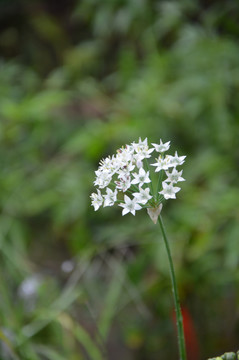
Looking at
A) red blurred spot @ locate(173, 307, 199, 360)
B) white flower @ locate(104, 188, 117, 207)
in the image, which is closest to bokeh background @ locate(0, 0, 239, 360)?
red blurred spot @ locate(173, 307, 199, 360)

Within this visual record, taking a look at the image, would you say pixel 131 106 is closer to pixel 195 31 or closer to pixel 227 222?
pixel 195 31

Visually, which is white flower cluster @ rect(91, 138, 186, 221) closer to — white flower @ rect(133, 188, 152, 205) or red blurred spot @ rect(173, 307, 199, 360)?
white flower @ rect(133, 188, 152, 205)

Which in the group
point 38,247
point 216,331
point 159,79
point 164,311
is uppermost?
point 159,79

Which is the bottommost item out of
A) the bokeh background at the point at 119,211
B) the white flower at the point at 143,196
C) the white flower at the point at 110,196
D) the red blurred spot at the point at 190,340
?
the red blurred spot at the point at 190,340

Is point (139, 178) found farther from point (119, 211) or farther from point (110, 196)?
point (119, 211)

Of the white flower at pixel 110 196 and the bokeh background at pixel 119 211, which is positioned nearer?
the white flower at pixel 110 196

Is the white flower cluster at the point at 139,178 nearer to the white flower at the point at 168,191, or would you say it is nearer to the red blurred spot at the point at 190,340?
the white flower at the point at 168,191

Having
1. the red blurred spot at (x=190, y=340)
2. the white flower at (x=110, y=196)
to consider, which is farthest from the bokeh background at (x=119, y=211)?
the white flower at (x=110, y=196)

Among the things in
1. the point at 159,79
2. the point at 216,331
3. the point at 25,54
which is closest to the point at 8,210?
the point at 159,79

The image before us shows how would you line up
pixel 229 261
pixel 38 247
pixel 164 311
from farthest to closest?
pixel 38 247
pixel 164 311
pixel 229 261
